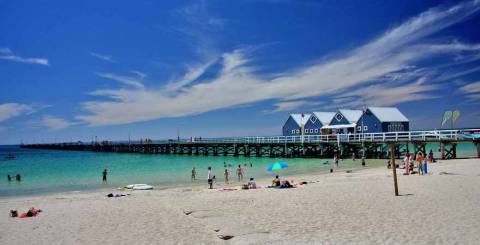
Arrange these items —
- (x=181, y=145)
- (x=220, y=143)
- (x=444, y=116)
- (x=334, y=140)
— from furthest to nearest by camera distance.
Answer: (x=181, y=145), (x=220, y=143), (x=334, y=140), (x=444, y=116)

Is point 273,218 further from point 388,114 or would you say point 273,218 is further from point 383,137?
point 388,114

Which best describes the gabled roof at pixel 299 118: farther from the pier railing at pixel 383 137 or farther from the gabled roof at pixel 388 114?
the gabled roof at pixel 388 114

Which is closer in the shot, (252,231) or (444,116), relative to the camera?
(252,231)

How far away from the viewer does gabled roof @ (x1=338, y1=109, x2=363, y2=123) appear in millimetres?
43375

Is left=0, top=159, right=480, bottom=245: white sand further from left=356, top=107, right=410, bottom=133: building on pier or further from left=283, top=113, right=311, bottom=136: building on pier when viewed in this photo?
left=283, top=113, right=311, bottom=136: building on pier

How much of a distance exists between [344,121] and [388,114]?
4642mm

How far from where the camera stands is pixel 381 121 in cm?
4059

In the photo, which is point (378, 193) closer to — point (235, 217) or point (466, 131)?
point (235, 217)

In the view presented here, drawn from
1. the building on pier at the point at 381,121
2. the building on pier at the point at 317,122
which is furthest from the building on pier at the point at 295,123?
the building on pier at the point at 381,121

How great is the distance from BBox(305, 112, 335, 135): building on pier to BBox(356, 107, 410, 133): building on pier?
487 centimetres

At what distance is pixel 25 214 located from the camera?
39.4 ft

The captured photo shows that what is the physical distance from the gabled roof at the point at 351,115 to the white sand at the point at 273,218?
28.4m

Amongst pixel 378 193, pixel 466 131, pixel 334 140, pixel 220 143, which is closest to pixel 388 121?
pixel 334 140

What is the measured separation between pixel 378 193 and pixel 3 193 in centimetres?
→ 1855
